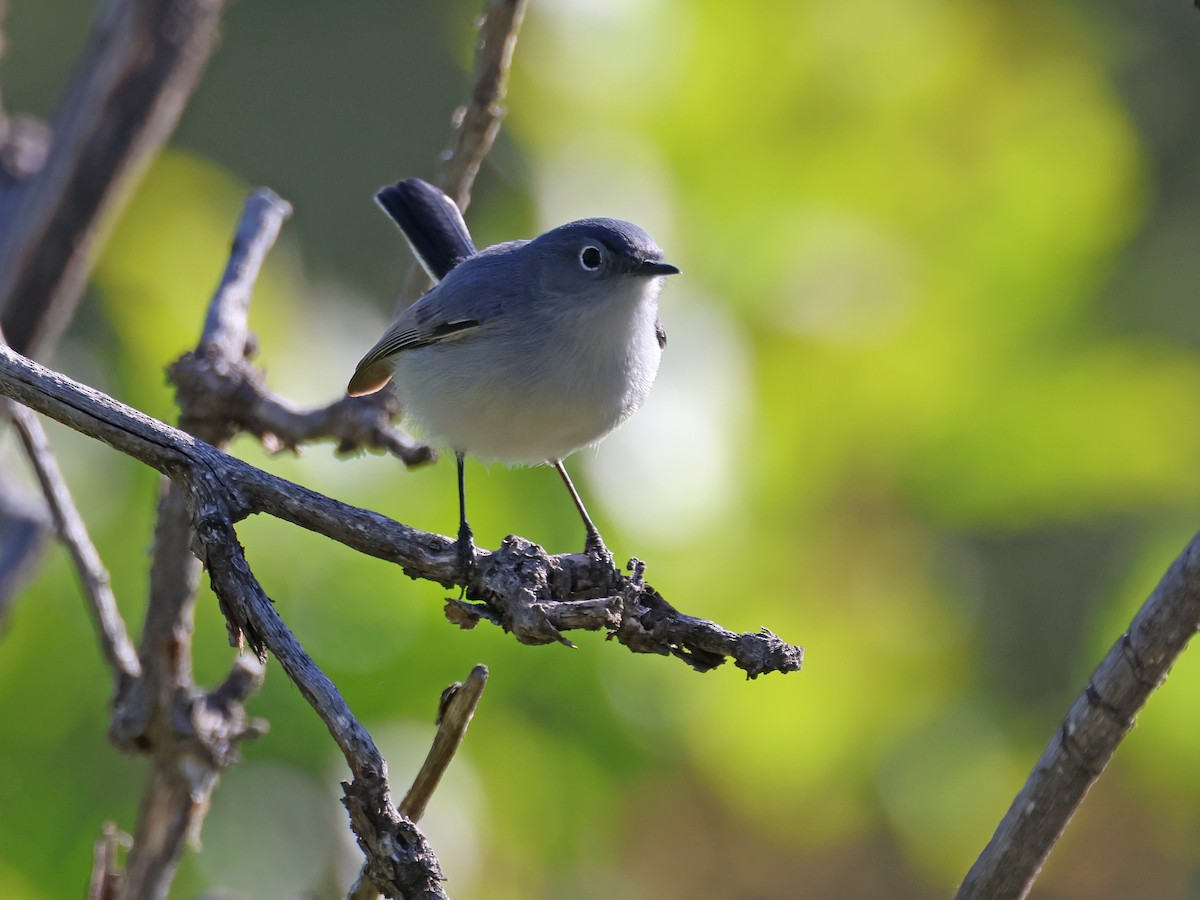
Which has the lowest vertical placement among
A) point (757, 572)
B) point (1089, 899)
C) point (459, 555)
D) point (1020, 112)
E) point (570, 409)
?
point (459, 555)

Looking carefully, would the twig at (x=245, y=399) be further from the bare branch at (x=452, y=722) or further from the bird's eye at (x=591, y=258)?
the bare branch at (x=452, y=722)

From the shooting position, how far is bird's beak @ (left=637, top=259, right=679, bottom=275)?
213 centimetres

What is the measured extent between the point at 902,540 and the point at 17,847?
6.68ft

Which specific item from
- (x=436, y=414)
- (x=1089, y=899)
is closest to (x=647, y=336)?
(x=436, y=414)

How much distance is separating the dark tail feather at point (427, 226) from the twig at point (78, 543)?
2.90 feet

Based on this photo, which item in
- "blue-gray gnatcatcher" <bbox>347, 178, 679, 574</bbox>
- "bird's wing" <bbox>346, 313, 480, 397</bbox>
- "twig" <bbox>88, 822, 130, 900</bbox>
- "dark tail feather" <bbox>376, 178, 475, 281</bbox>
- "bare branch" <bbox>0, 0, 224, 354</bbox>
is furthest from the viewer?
"dark tail feather" <bbox>376, 178, 475, 281</bbox>

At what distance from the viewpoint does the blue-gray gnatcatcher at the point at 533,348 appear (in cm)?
204

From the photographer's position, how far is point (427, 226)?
245cm

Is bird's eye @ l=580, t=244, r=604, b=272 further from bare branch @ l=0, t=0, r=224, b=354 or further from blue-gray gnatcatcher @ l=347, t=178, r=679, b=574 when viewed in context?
bare branch @ l=0, t=0, r=224, b=354

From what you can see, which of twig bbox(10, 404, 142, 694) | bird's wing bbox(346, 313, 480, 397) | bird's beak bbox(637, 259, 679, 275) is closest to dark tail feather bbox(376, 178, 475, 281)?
bird's wing bbox(346, 313, 480, 397)

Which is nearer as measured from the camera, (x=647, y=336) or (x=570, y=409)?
(x=570, y=409)

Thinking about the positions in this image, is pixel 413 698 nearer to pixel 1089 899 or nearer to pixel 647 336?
pixel 647 336

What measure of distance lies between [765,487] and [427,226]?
0.97 metres

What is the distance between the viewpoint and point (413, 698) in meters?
2.61
